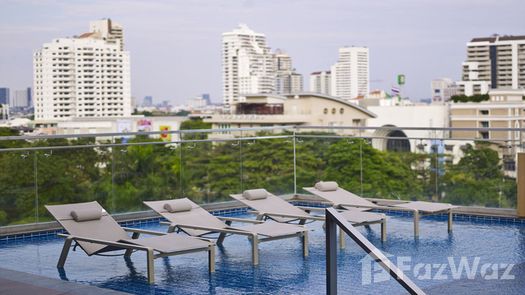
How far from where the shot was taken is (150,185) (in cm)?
955

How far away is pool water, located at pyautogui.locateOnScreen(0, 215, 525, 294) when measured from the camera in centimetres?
545

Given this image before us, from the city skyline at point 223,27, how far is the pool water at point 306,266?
57.6 m

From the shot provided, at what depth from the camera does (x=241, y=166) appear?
1034cm

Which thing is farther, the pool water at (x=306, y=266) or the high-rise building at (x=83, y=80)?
the high-rise building at (x=83, y=80)

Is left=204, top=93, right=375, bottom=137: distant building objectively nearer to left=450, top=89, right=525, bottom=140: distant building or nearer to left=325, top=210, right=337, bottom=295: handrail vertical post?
A: left=450, top=89, right=525, bottom=140: distant building

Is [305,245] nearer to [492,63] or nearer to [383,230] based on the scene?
[383,230]

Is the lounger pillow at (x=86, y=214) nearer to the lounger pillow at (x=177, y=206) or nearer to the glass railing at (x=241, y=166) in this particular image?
the lounger pillow at (x=177, y=206)

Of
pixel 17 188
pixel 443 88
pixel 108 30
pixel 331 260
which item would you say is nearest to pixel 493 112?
pixel 443 88

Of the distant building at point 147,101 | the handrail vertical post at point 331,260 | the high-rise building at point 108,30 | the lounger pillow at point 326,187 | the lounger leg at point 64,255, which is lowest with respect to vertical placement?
the lounger leg at point 64,255

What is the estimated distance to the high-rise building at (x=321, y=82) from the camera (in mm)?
126062

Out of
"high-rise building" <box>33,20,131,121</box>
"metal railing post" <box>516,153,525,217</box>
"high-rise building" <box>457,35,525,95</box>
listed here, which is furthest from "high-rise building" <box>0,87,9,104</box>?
"metal railing post" <box>516,153,525,217</box>

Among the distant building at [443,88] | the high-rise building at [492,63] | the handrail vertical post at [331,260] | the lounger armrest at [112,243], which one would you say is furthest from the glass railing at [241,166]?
the distant building at [443,88]

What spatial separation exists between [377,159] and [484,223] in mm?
2205

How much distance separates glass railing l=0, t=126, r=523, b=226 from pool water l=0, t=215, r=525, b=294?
3.00 ft
